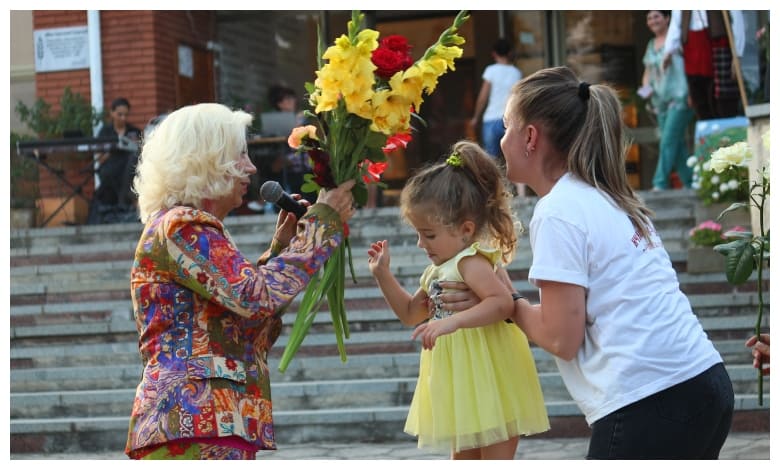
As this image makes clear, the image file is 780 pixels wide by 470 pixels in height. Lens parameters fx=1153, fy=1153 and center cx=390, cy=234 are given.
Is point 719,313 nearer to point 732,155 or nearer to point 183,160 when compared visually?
point 732,155

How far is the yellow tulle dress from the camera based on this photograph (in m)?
3.62

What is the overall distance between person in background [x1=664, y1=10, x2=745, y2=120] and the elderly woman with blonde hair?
819 cm

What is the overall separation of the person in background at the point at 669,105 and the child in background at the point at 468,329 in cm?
745

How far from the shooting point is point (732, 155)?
4.25 m

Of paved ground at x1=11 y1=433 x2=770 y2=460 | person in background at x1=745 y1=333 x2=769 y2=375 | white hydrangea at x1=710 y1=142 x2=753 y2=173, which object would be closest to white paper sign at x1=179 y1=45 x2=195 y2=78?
paved ground at x1=11 y1=433 x2=770 y2=460

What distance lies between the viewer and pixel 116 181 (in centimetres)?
1254

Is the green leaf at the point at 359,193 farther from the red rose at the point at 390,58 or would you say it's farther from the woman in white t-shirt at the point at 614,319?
the woman in white t-shirt at the point at 614,319

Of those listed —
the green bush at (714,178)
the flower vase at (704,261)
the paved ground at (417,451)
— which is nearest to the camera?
the paved ground at (417,451)

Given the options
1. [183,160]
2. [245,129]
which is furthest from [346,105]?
[183,160]

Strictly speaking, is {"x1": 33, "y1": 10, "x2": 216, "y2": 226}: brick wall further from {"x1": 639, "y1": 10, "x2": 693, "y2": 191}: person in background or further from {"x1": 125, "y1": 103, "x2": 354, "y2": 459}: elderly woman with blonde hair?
{"x1": 125, "y1": 103, "x2": 354, "y2": 459}: elderly woman with blonde hair

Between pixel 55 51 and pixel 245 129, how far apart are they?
11.4m

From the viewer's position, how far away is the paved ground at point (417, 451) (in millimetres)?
6301

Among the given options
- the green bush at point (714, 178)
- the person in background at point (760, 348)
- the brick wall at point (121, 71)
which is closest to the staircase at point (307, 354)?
the green bush at point (714, 178)

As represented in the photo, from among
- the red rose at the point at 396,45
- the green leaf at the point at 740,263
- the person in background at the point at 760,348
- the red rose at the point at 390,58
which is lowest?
the person in background at the point at 760,348
